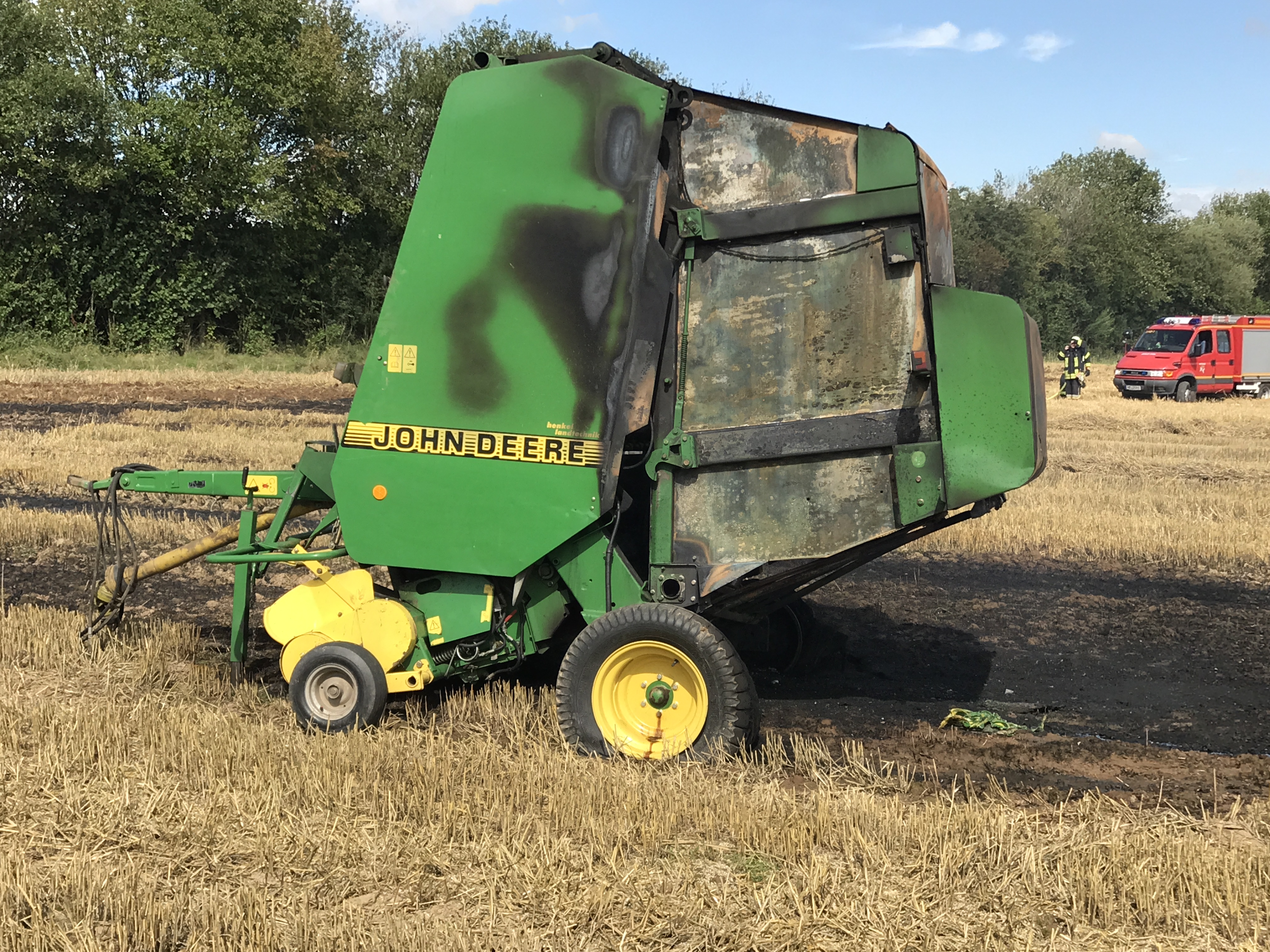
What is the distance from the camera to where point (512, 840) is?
12.7 ft

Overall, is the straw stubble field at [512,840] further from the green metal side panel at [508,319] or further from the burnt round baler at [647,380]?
the green metal side panel at [508,319]

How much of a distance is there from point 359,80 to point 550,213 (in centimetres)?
3121

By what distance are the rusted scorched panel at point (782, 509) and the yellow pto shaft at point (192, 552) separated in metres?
1.89

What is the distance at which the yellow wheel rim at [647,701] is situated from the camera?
464cm

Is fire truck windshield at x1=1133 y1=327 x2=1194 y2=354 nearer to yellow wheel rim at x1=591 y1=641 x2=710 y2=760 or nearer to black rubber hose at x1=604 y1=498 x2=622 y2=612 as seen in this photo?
black rubber hose at x1=604 y1=498 x2=622 y2=612

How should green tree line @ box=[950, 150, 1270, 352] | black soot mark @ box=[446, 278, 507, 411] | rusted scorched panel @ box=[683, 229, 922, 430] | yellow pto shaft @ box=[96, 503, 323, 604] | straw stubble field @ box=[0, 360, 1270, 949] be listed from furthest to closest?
1. green tree line @ box=[950, 150, 1270, 352]
2. yellow pto shaft @ box=[96, 503, 323, 604]
3. black soot mark @ box=[446, 278, 507, 411]
4. rusted scorched panel @ box=[683, 229, 922, 430]
5. straw stubble field @ box=[0, 360, 1270, 949]

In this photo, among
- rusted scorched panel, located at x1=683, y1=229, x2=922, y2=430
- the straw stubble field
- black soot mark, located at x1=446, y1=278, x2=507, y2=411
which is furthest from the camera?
black soot mark, located at x1=446, y1=278, x2=507, y2=411

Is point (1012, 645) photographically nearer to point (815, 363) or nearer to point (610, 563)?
point (815, 363)

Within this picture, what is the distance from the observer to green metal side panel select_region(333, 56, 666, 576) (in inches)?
189

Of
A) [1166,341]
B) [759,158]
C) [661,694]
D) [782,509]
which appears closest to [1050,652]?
[782,509]

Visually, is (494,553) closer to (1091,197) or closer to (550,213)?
(550,213)

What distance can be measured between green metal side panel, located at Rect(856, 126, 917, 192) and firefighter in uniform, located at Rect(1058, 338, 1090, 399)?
2233cm

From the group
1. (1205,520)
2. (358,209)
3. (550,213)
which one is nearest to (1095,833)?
(550,213)

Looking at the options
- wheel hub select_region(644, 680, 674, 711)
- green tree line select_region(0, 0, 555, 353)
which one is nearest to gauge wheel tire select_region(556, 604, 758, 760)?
wheel hub select_region(644, 680, 674, 711)
